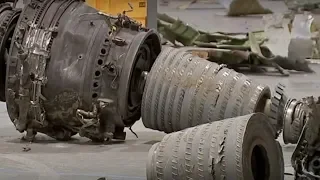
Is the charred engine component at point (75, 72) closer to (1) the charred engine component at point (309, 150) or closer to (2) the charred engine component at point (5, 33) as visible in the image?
(2) the charred engine component at point (5, 33)

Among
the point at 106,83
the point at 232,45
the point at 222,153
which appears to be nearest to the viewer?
the point at 222,153

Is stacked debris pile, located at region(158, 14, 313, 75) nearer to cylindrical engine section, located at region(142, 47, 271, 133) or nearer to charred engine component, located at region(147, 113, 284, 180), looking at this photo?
cylindrical engine section, located at region(142, 47, 271, 133)

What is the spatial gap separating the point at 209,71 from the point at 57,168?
79 cm

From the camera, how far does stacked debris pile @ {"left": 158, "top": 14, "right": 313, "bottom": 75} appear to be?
173 inches

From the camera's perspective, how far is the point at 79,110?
276 cm

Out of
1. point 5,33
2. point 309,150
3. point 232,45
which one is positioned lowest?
point 232,45

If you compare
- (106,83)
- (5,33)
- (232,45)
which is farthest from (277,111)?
(232,45)

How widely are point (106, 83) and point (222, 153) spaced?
37.6 inches

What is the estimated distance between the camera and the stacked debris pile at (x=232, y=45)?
4.40 meters

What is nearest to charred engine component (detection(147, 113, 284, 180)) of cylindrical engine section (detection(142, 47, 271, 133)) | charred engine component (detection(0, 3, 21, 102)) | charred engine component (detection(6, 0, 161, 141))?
cylindrical engine section (detection(142, 47, 271, 133))

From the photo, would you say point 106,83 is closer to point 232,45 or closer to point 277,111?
point 277,111

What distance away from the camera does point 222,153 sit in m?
1.93

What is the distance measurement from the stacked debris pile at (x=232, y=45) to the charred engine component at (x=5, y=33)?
58.8 inches

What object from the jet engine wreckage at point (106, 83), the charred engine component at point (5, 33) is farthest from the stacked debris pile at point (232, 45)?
the charred engine component at point (5, 33)
